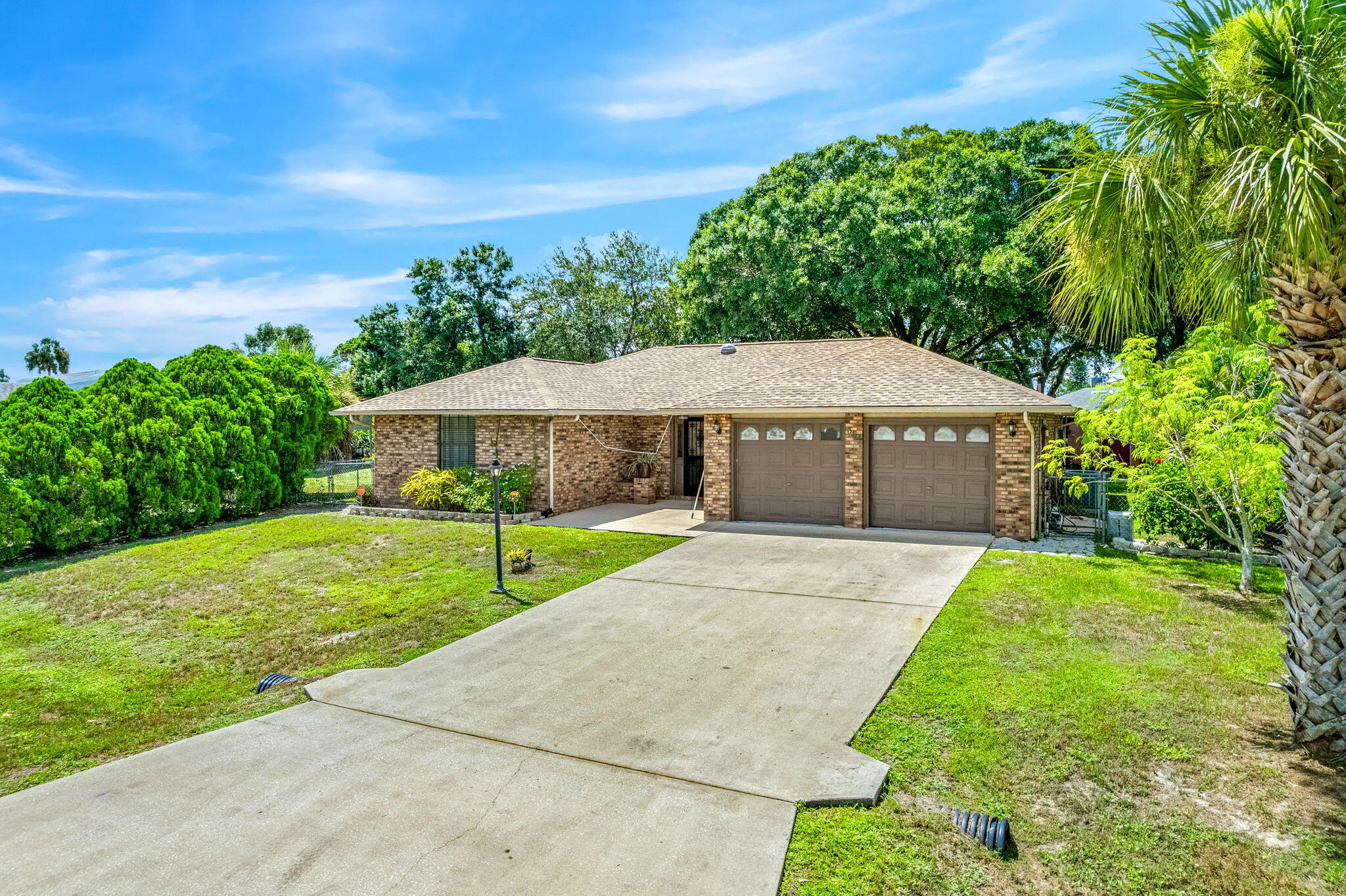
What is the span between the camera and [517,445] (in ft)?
52.9

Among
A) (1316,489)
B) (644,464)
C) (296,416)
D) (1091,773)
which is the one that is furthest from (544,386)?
(1316,489)

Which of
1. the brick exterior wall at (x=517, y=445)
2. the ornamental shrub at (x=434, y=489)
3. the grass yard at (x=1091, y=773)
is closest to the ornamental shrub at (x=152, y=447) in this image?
the ornamental shrub at (x=434, y=489)

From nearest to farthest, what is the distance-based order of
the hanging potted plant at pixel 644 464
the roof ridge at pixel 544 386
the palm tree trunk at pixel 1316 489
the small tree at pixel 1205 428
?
the palm tree trunk at pixel 1316 489
the small tree at pixel 1205 428
the roof ridge at pixel 544 386
the hanging potted plant at pixel 644 464

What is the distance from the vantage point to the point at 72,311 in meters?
21.0

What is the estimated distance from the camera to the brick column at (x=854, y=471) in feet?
44.3

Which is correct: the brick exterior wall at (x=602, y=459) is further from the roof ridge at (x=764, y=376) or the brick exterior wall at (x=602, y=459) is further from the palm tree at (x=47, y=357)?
the palm tree at (x=47, y=357)

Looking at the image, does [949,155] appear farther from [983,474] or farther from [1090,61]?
[1090,61]

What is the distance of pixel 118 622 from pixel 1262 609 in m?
13.6

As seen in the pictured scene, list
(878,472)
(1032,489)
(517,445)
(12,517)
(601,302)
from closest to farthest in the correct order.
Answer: (12,517)
(1032,489)
(878,472)
(517,445)
(601,302)

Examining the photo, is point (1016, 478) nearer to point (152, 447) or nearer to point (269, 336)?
point (152, 447)

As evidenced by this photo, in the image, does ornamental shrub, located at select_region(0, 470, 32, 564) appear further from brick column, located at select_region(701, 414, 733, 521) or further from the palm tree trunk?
the palm tree trunk

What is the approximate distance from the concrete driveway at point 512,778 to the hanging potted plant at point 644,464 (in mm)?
10158

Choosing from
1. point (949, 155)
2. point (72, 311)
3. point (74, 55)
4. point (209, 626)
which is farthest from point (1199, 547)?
point (72, 311)

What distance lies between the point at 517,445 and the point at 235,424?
6.69m
